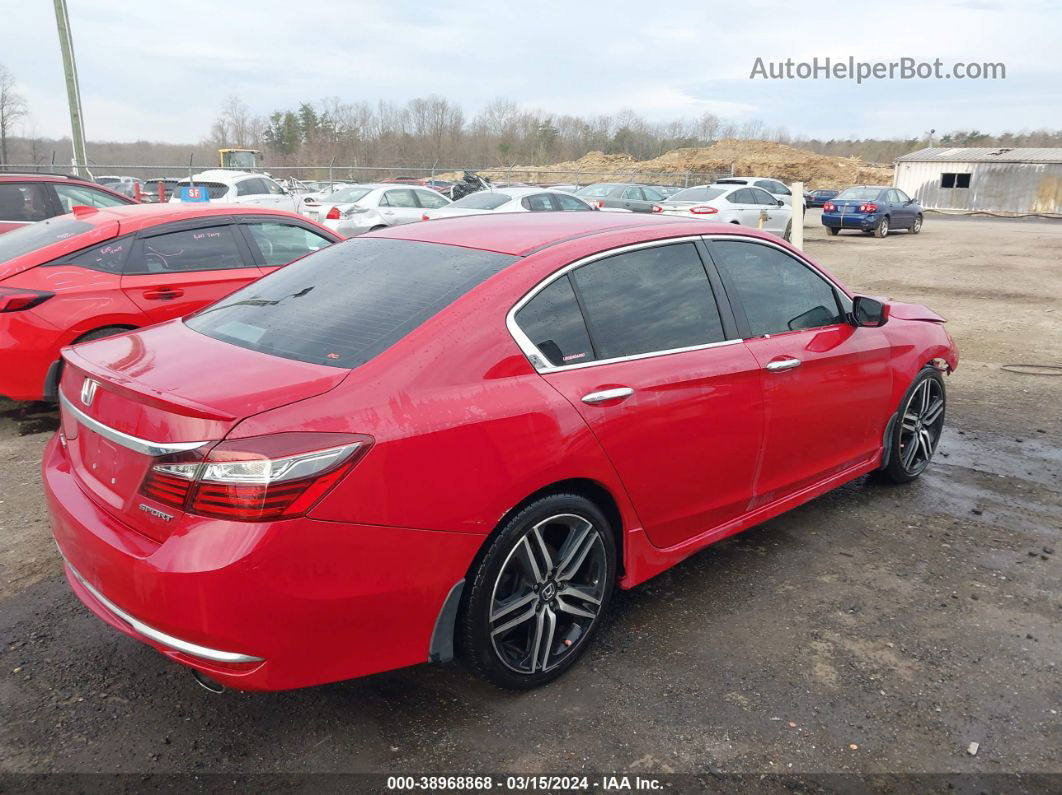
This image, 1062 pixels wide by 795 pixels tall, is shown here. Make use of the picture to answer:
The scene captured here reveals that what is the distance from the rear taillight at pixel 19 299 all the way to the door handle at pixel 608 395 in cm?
440

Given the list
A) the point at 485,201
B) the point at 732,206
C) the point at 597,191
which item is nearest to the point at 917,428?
the point at 485,201

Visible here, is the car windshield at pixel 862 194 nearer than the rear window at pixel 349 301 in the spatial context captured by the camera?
No

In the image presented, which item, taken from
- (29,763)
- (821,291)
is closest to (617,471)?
(821,291)

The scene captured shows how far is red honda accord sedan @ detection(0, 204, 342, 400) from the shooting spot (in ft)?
17.7

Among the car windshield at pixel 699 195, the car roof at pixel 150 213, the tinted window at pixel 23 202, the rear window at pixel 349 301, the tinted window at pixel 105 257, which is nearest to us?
the rear window at pixel 349 301

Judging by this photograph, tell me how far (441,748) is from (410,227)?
2242 millimetres

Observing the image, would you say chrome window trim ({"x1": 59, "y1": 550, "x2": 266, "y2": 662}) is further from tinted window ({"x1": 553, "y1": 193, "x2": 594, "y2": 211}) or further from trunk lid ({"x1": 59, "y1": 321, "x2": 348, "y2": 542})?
tinted window ({"x1": 553, "y1": 193, "x2": 594, "y2": 211})

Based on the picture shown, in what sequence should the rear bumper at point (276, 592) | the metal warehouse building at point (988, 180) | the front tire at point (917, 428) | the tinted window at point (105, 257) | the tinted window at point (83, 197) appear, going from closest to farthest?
the rear bumper at point (276, 592)
the front tire at point (917, 428)
the tinted window at point (105, 257)
the tinted window at point (83, 197)
the metal warehouse building at point (988, 180)

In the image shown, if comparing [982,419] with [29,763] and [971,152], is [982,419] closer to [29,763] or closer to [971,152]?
[29,763]

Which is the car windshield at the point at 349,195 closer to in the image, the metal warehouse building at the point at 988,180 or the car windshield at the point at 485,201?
the car windshield at the point at 485,201

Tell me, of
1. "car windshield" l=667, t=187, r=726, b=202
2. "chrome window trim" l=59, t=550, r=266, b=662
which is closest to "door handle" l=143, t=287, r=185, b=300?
"chrome window trim" l=59, t=550, r=266, b=662

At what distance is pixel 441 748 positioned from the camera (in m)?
2.61

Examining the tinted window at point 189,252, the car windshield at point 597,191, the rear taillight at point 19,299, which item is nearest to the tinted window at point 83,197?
the tinted window at point 189,252

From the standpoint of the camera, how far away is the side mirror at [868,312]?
420 centimetres
